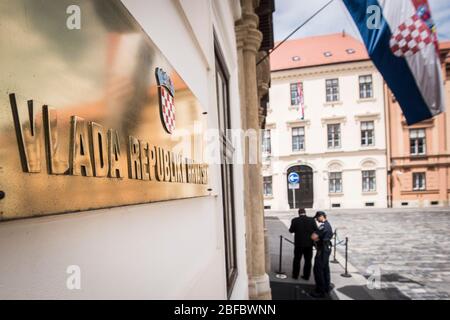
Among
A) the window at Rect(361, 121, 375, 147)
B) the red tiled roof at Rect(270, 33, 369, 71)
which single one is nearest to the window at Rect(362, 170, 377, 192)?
the window at Rect(361, 121, 375, 147)

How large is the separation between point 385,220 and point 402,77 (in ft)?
46.2

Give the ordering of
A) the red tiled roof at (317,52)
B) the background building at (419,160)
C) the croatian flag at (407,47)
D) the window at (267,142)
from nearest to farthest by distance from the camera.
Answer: the croatian flag at (407,47)
the background building at (419,160)
the red tiled roof at (317,52)
the window at (267,142)

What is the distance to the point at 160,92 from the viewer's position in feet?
3.67

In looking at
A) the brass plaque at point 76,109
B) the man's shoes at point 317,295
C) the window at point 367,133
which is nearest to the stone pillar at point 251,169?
the man's shoes at point 317,295

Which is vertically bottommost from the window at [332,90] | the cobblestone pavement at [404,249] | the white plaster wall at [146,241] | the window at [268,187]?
the cobblestone pavement at [404,249]

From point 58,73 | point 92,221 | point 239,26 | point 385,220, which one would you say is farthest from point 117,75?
point 385,220

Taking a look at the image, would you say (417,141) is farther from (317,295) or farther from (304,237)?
(317,295)

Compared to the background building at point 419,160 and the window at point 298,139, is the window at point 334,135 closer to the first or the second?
the window at point 298,139

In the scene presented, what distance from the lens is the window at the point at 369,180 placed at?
22438 millimetres

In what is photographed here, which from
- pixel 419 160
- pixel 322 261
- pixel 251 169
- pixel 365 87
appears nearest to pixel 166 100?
pixel 251 169

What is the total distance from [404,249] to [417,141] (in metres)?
16.0

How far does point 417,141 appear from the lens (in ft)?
73.5

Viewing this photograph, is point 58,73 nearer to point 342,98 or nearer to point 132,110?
point 132,110

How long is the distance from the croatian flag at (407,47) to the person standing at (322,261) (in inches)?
102
